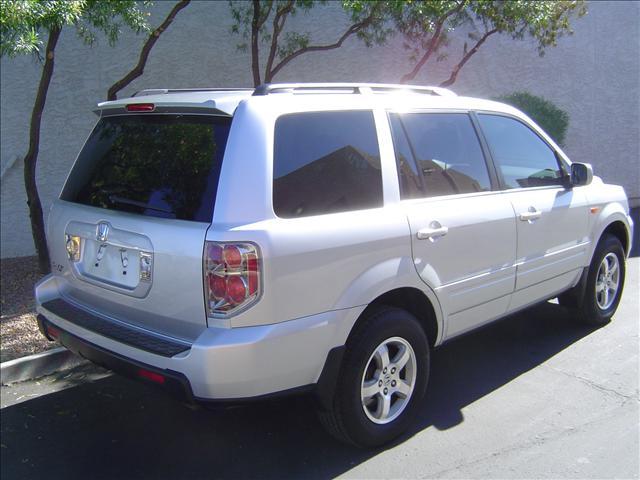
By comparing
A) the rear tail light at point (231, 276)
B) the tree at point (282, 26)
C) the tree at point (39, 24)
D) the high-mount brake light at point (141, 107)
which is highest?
the tree at point (282, 26)

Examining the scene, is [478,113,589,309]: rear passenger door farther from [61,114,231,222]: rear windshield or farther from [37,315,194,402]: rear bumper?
[37,315,194,402]: rear bumper

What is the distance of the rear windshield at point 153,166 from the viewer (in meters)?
3.04

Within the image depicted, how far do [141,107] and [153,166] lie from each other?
378 mm

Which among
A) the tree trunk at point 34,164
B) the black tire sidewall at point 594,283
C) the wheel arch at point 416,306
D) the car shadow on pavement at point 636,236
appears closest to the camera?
the wheel arch at point 416,306

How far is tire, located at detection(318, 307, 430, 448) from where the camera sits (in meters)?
3.34

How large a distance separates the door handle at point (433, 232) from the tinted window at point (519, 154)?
37.0 inches

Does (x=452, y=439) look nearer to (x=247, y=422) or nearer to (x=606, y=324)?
(x=247, y=422)

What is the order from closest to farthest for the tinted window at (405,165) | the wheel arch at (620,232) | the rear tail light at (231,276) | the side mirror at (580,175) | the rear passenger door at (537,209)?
the rear tail light at (231,276) → the tinted window at (405,165) → the rear passenger door at (537,209) → the side mirror at (580,175) → the wheel arch at (620,232)

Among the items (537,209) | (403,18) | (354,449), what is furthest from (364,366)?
(403,18)

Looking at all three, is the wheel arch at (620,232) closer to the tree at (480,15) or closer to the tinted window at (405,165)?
the tinted window at (405,165)

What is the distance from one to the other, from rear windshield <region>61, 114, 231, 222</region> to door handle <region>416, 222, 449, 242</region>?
1.24m

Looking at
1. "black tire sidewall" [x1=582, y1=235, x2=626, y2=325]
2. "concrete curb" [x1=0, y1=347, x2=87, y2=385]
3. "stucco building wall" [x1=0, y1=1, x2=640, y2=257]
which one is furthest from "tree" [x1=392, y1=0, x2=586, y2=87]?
"concrete curb" [x1=0, y1=347, x2=87, y2=385]

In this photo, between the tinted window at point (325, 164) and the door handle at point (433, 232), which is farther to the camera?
the door handle at point (433, 232)

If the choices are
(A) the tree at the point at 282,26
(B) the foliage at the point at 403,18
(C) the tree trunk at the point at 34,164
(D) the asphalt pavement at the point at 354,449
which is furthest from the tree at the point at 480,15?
(D) the asphalt pavement at the point at 354,449
